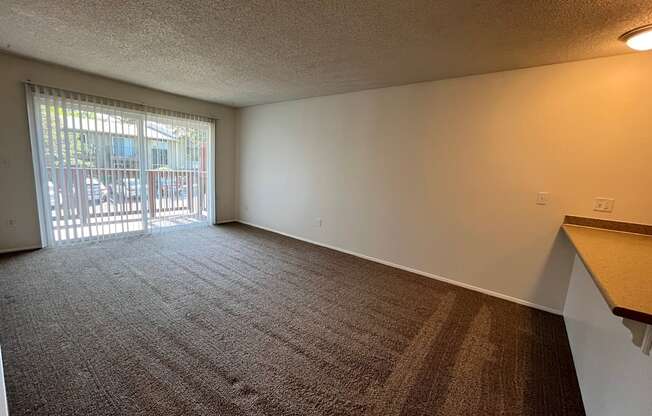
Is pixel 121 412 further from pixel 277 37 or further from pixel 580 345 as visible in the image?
pixel 580 345

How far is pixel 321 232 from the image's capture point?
4559mm

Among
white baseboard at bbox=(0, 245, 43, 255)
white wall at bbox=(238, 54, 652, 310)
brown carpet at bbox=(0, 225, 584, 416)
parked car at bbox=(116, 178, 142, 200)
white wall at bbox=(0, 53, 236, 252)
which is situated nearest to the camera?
brown carpet at bbox=(0, 225, 584, 416)

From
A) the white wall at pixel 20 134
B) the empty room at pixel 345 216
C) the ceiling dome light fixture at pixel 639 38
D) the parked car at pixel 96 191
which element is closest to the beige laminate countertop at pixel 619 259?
the empty room at pixel 345 216

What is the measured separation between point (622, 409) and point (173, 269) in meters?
3.76

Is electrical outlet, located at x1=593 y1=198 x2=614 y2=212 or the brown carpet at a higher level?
electrical outlet, located at x1=593 y1=198 x2=614 y2=212

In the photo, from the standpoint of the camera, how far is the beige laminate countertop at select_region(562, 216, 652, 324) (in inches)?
39.8

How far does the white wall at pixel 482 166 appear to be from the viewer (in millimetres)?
→ 2369

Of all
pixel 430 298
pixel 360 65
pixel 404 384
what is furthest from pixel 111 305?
pixel 360 65

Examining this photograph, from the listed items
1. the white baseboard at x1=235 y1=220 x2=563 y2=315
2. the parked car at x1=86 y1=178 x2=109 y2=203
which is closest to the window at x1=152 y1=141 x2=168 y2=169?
the parked car at x1=86 y1=178 x2=109 y2=203

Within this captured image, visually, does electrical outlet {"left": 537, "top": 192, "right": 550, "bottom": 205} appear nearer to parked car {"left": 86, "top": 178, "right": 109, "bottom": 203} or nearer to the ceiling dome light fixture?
the ceiling dome light fixture

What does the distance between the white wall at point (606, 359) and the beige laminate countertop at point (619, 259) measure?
0.56 ft

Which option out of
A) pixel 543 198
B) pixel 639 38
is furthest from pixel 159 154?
pixel 639 38

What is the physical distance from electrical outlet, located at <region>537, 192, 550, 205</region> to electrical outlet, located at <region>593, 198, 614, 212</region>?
1.11 ft

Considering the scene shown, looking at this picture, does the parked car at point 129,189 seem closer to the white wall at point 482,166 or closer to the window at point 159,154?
the window at point 159,154
